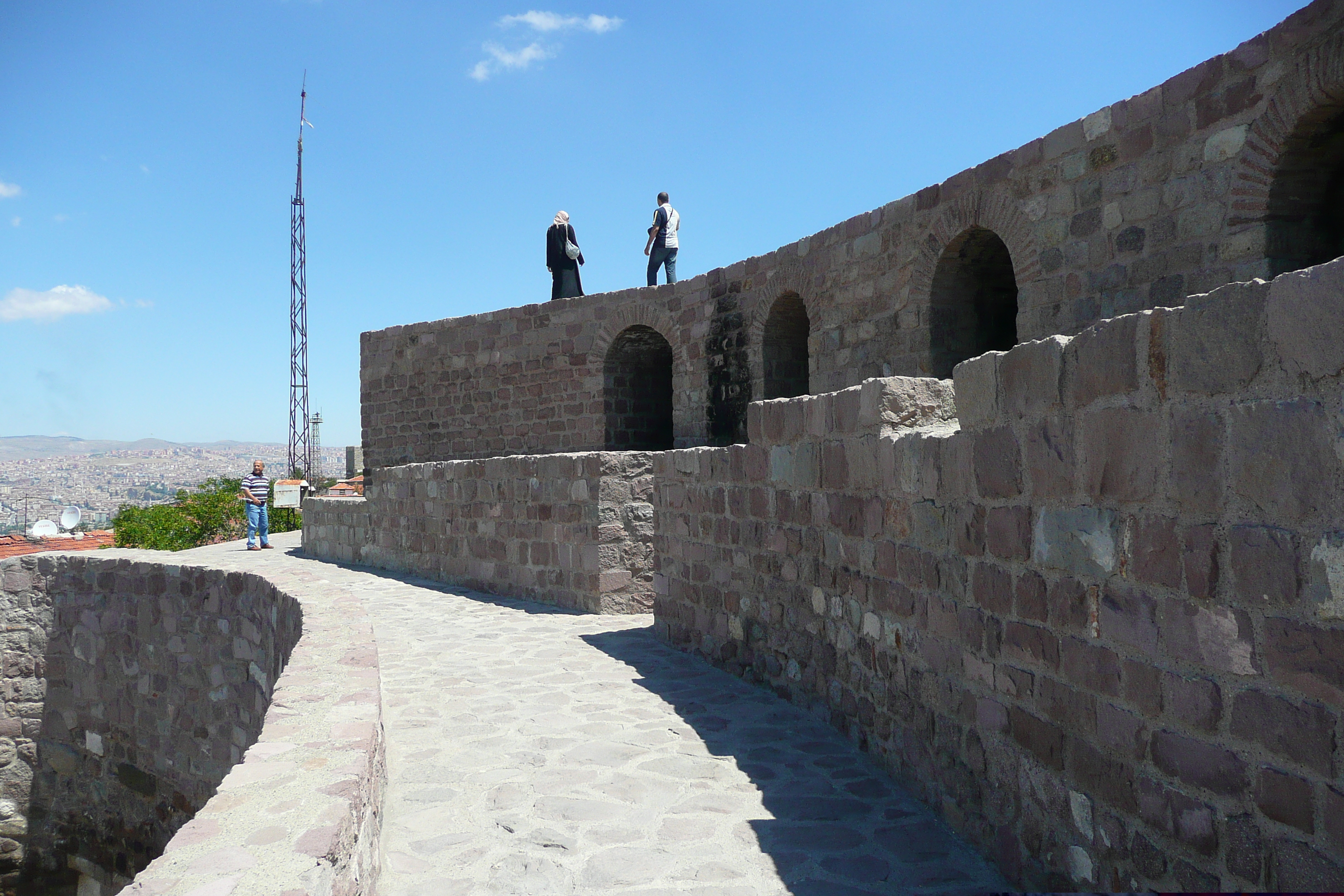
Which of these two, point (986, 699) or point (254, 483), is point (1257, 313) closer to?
point (986, 699)

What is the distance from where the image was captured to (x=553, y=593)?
8.59m

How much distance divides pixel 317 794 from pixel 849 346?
788 cm

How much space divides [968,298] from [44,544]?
2162 centimetres

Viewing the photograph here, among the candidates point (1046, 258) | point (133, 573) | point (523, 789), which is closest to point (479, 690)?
point (523, 789)

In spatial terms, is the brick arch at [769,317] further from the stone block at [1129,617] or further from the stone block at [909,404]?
the stone block at [1129,617]

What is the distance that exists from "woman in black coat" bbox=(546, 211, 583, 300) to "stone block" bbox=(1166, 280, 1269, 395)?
1354cm

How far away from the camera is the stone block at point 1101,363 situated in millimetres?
2312

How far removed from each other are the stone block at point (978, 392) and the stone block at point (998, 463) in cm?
5

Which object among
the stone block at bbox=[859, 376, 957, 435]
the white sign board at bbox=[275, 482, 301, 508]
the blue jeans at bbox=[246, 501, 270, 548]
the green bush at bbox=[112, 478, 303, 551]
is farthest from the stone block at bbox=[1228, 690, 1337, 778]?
the green bush at bbox=[112, 478, 303, 551]

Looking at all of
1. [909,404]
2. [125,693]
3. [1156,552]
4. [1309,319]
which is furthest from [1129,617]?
[125,693]

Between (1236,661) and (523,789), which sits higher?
(1236,661)

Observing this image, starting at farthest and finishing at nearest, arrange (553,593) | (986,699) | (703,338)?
(703,338), (553,593), (986,699)

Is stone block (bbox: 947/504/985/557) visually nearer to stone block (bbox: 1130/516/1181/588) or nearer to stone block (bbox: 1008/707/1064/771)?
stone block (bbox: 1008/707/1064/771)

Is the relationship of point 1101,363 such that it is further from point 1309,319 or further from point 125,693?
point 125,693
